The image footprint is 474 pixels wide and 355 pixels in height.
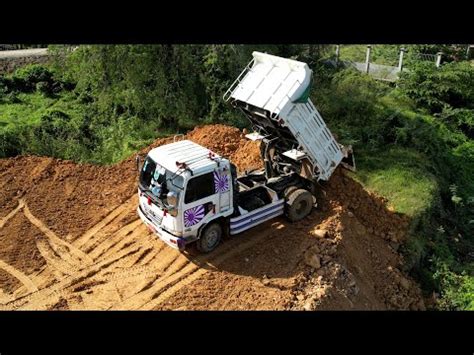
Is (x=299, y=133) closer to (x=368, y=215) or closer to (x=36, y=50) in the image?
(x=368, y=215)

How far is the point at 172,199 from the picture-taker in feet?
31.7

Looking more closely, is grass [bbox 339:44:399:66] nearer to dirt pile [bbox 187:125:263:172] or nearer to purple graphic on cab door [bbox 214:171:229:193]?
dirt pile [bbox 187:125:263:172]

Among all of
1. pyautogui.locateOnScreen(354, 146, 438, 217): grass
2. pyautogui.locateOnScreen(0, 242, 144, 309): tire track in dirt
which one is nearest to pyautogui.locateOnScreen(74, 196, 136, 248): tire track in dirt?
pyautogui.locateOnScreen(0, 242, 144, 309): tire track in dirt

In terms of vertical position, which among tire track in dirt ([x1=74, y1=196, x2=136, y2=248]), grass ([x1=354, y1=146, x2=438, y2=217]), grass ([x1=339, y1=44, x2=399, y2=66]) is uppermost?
tire track in dirt ([x1=74, y1=196, x2=136, y2=248])

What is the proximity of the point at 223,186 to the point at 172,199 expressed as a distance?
123 cm

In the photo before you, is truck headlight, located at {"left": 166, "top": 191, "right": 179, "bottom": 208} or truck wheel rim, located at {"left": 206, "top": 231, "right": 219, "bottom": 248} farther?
truck wheel rim, located at {"left": 206, "top": 231, "right": 219, "bottom": 248}

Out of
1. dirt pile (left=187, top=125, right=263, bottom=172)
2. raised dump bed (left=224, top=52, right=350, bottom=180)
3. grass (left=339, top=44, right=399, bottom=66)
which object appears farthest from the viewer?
grass (left=339, top=44, right=399, bottom=66)

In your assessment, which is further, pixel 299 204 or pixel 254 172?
pixel 254 172

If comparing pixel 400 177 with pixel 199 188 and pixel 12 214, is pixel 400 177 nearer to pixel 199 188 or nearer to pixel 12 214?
pixel 199 188

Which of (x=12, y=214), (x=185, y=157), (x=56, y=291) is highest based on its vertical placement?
(x=185, y=157)

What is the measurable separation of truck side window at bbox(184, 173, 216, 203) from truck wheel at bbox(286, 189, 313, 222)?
221cm

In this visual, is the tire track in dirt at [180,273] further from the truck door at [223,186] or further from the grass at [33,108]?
the grass at [33,108]

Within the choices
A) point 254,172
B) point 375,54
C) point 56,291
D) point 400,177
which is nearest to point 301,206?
point 254,172

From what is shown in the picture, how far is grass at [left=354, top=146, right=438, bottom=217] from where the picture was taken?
44.9 ft
